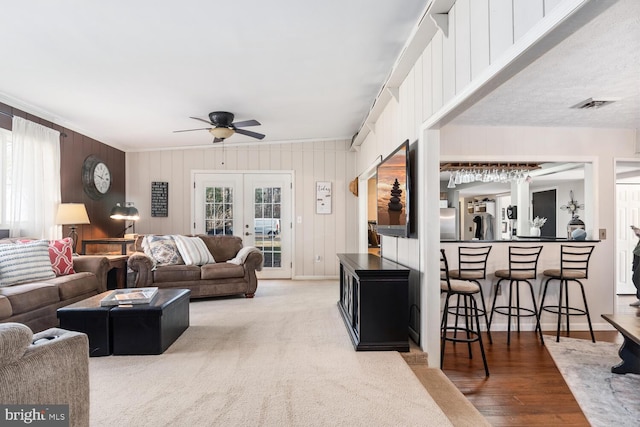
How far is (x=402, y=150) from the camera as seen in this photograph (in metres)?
3.41

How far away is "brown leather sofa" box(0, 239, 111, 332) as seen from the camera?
3.18 metres

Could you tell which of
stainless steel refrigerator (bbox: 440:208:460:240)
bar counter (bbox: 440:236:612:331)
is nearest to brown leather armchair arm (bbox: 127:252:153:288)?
bar counter (bbox: 440:236:612:331)

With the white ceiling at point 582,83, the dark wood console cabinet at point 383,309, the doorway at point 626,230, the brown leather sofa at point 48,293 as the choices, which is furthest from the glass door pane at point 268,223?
the doorway at point 626,230

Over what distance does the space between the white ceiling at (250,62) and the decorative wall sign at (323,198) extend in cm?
207

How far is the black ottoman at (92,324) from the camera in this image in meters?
3.00

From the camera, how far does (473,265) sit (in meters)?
4.28

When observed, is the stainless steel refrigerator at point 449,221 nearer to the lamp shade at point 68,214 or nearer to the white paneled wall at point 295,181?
the white paneled wall at point 295,181

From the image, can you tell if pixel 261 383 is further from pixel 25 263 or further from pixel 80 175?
pixel 80 175

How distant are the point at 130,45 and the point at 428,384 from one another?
3.39 meters

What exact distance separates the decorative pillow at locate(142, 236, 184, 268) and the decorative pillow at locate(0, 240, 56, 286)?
125cm

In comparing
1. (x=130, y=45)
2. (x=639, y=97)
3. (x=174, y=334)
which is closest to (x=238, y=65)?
(x=130, y=45)

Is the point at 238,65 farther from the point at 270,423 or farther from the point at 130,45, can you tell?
the point at 270,423

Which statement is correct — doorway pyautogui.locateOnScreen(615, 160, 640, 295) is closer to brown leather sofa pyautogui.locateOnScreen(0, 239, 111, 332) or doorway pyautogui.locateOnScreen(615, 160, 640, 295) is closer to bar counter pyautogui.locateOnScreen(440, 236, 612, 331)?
bar counter pyautogui.locateOnScreen(440, 236, 612, 331)

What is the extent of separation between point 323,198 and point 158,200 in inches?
116
